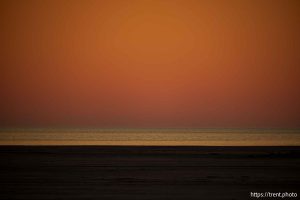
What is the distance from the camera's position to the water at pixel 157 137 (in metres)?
4.44

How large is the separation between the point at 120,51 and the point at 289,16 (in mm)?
2204

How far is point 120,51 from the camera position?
15.4ft

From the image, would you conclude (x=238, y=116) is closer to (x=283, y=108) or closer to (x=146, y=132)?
(x=283, y=108)

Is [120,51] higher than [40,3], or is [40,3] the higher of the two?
[40,3]

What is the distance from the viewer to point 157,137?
15.0ft
